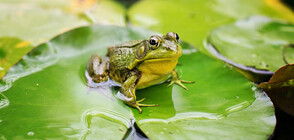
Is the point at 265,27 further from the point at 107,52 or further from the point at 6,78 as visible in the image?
the point at 6,78

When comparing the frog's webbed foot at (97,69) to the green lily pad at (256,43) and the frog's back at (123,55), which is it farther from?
the green lily pad at (256,43)

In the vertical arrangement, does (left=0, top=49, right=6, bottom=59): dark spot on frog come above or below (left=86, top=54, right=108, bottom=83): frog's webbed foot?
above

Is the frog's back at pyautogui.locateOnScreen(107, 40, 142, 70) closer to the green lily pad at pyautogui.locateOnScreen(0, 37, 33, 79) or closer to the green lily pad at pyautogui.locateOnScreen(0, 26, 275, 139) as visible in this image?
the green lily pad at pyautogui.locateOnScreen(0, 26, 275, 139)

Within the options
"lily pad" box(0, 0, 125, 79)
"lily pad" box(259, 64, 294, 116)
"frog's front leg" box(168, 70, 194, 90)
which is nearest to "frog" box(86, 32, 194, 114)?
"frog's front leg" box(168, 70, 194, 90)

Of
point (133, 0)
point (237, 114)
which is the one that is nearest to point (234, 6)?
point (133, 0)

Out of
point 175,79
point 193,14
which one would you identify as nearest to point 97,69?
point 175,79

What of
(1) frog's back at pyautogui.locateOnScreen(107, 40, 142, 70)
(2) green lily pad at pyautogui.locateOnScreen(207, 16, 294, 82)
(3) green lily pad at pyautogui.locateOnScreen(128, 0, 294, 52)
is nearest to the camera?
(1) frog's back at pyautogui.locateOnScreen(107, 40, 142, 70)
